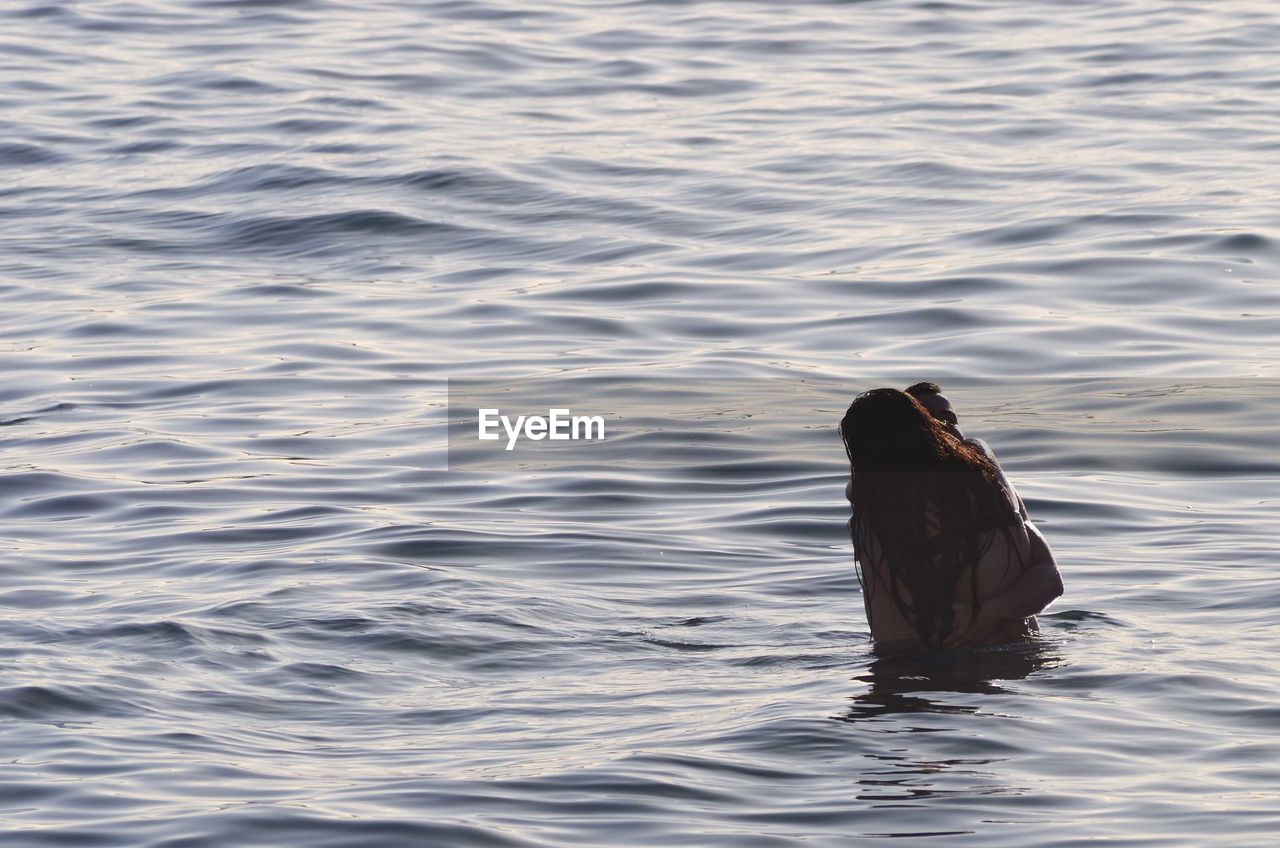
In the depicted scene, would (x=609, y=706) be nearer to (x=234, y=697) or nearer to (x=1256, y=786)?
(x=234, y=697)

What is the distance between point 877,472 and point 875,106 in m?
15.3

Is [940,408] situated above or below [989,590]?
above

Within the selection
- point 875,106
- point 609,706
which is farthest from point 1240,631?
point 875,106

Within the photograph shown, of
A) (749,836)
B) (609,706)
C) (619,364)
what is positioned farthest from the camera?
(619,364)

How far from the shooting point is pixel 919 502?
7977 millimetres

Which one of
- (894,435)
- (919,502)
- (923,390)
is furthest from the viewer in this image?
(923,390)

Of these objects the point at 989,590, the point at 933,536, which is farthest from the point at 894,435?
the point at 989,590

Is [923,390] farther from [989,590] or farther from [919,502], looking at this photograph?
[989,590]

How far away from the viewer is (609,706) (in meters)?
7.86

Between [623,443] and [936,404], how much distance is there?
4595mm

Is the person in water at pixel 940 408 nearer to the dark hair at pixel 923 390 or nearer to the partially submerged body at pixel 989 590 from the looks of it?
the dark hair at pixel 923 390

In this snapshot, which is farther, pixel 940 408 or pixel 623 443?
pixel 623 443

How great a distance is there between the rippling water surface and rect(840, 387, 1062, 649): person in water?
0.62ft

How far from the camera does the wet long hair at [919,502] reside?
25.7ft
